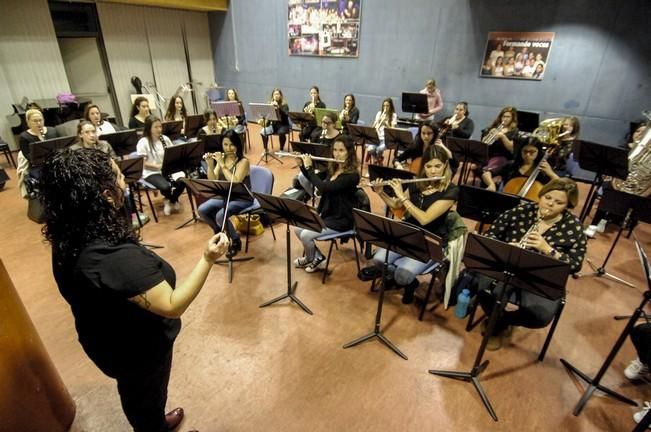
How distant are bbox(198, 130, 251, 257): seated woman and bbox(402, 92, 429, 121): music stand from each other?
401cm

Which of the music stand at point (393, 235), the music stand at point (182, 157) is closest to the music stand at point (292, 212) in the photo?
the music stand at point (393, 235)

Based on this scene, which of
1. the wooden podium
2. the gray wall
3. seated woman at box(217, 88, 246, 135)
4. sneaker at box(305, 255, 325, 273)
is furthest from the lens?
seated woman at box(217, 88, 246, 135)

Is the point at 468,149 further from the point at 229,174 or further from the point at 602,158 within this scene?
the point at 229,174

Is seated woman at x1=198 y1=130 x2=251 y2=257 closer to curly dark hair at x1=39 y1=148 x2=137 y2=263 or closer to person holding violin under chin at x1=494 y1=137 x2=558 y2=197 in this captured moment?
curly dark hair at x1=39 y1=148 x2=137 y2=263

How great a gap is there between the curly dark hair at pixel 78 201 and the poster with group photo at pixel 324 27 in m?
8.54

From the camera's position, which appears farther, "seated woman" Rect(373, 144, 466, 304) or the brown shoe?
"seated woman" Rect(373, 144, 466, 304)

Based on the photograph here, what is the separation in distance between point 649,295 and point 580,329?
4.20 ft

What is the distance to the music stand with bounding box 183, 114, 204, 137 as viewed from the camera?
19.6 feet

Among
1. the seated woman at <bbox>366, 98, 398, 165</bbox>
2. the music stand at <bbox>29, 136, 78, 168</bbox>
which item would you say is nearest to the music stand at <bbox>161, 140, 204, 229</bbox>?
the music stand at <bbox>29, 136, 78, 168</bbox>

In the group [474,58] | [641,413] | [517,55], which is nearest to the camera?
[641,413]

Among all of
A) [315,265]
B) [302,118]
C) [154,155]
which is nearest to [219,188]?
[315,265]

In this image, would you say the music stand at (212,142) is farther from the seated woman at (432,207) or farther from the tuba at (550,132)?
the tuba at (550,132)

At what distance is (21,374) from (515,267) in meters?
2.79

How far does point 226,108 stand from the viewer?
6.99 meters
